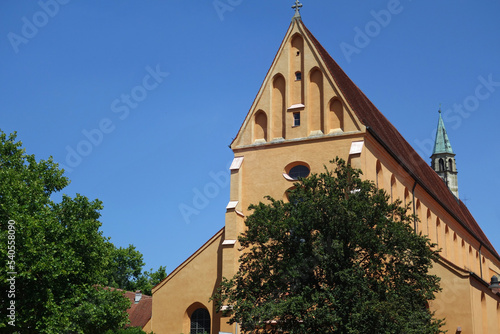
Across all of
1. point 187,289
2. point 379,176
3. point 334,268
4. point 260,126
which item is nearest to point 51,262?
point 187,289

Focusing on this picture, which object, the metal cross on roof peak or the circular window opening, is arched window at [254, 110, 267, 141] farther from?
the metal cross on roof peak

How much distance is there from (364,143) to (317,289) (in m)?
9.81

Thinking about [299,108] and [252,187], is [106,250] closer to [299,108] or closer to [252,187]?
[252,187]

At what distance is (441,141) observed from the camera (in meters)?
69.3

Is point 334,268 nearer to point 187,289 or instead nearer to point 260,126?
point 187,289

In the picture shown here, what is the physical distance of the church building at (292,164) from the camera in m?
30.1

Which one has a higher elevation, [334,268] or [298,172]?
[298,172]

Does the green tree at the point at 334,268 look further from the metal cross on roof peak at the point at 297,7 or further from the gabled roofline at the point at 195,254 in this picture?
the metal cross on roof peak at the point at 297,7

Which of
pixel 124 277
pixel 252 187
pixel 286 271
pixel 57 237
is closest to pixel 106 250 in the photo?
pixel 57 237

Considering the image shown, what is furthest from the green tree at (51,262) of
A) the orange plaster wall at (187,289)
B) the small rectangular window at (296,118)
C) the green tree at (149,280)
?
the green tree at (149,280)

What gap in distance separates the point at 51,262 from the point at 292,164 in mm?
12349

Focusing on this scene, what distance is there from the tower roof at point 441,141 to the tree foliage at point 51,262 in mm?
47227

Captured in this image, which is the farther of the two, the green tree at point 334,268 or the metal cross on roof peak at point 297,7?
the metal cross on roof peak at point 297,7

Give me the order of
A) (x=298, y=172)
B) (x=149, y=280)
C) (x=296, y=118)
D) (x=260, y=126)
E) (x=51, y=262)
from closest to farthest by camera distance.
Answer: (x=51, y=262) → (x=298, y=172) → (x=296, y=118) → (x=260, y=126) → (x=149, y=280)
